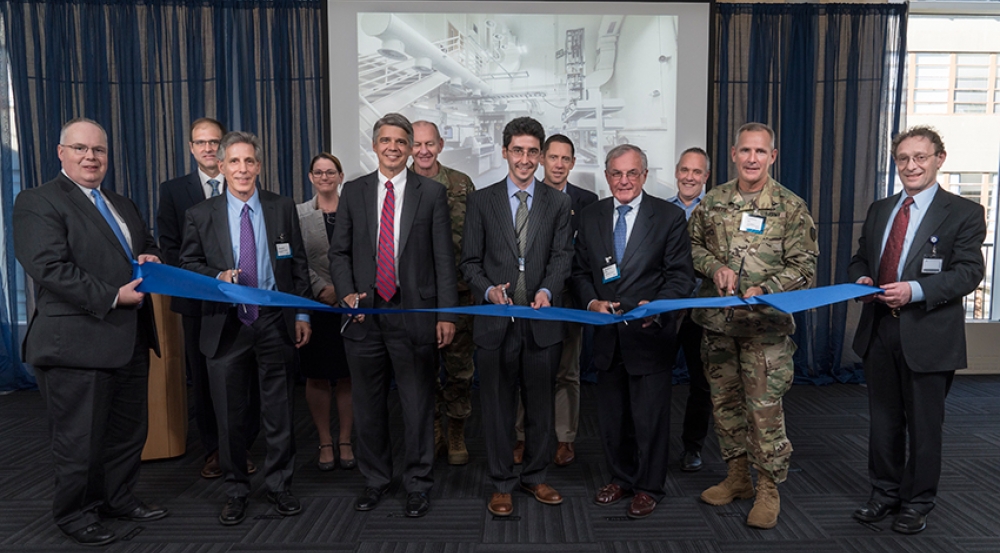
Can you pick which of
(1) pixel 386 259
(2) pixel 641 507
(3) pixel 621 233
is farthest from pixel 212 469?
(3) pixel 621 233

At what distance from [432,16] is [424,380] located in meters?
3.37

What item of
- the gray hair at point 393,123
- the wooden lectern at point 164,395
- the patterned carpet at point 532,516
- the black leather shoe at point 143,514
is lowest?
the patterned carpet at point 532,516

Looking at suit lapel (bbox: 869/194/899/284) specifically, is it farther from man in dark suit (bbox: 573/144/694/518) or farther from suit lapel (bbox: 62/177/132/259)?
suit lapel (bbox: 62/177/132/259)

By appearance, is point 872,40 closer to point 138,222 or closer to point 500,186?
point 500,186

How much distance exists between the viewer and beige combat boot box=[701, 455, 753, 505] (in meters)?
3.12

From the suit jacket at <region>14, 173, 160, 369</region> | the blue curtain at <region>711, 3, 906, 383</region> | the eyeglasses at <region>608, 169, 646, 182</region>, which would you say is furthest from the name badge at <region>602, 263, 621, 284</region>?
the blue curtain at <region>711, 3, 906, 383</region>

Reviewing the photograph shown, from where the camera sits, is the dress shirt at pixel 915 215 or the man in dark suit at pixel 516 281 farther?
the man in dark suit at pixel 516 281

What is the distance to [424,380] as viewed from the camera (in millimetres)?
3008

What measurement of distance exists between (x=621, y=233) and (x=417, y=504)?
5.04 feet

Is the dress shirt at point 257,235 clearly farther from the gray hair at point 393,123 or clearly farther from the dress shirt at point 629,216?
the dress shirt at point 629,216

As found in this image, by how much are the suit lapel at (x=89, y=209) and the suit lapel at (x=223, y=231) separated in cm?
39

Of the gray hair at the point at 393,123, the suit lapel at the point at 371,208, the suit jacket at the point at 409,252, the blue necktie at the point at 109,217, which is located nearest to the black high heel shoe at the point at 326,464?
the suit jacket at the point at 409,252

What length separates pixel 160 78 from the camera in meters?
5.25

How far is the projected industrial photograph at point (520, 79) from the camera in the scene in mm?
5223
